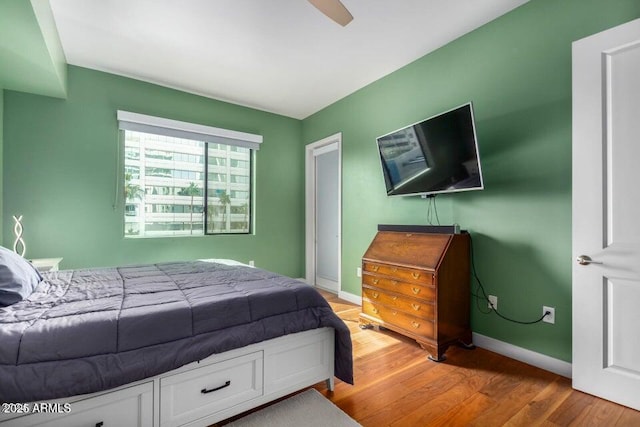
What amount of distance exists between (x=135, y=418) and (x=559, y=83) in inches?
124

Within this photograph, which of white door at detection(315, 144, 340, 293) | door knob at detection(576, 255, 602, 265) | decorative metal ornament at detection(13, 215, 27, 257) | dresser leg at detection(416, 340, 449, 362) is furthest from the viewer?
white door at detection(315, 144, 340, 293)

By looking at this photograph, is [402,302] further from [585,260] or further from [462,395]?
[585,260]

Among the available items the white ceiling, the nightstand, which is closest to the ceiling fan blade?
the white ceiling

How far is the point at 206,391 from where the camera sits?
142cm

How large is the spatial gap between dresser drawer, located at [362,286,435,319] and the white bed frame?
90cm

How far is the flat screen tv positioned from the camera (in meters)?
2.25

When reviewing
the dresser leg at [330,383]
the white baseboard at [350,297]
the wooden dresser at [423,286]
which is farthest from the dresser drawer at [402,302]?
the dresser leg at [330,383]

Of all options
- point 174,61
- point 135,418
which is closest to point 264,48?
point 174,61

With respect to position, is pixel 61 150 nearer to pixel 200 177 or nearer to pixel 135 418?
pixel 200 177

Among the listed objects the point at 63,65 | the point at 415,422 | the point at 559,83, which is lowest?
the point at 415,422

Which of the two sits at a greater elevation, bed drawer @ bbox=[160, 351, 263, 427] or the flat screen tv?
the flat screen tv

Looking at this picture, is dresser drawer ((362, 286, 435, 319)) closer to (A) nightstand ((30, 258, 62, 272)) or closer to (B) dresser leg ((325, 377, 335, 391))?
(B) dresser leg ((325, 377, 335, 391))

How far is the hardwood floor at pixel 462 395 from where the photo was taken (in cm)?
Result: 159

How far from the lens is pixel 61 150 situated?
3.08 meters
